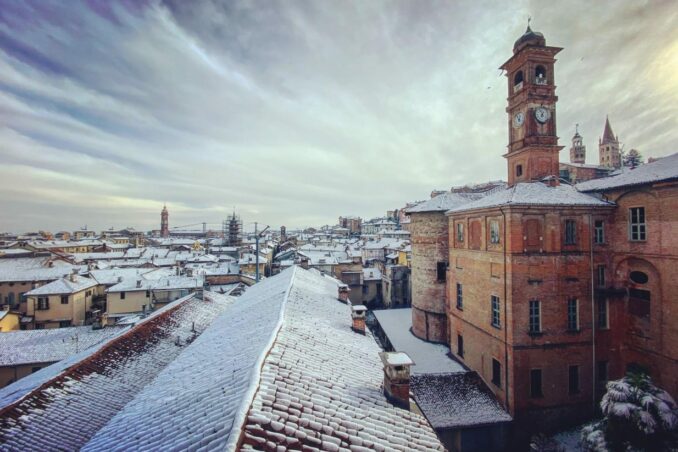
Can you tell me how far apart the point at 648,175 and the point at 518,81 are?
9.23m

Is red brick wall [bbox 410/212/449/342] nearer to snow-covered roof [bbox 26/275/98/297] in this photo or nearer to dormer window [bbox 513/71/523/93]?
dormer window [bbox 513/71/523/93]

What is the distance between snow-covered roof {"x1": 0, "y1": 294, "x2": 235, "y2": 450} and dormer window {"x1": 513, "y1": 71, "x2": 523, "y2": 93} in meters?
21.6

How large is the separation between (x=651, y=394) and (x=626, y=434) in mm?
1666

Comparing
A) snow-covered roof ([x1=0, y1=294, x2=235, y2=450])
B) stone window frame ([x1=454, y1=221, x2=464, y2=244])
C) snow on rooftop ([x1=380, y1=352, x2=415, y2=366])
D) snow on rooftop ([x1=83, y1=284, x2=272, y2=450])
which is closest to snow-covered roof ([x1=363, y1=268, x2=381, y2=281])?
stone window frame ([x1=454, y1=221, x2=464, y2=244])

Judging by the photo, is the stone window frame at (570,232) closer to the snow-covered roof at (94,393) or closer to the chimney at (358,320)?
the chimney at (358,320)


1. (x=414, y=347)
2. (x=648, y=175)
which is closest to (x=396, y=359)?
(x=648, y=175)

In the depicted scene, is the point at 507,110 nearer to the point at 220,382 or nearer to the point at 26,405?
the point at 220,382

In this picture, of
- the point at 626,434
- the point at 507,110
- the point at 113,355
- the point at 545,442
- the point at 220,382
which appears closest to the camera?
the point at 220,382

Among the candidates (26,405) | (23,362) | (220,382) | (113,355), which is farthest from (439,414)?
(23,362)

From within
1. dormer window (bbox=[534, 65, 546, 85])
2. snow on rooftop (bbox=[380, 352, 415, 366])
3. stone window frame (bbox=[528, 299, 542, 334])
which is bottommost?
stone window frame (bbox=[528, 299, 542, 334])

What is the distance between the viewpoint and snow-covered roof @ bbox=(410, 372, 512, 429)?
1351cm

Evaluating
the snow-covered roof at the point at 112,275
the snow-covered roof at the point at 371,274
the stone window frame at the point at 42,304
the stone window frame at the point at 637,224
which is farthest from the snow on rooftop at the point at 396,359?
the stone window frame at the point at 42,304

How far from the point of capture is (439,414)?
1365cm

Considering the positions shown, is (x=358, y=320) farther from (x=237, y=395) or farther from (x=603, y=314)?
(x=603, y=314)
